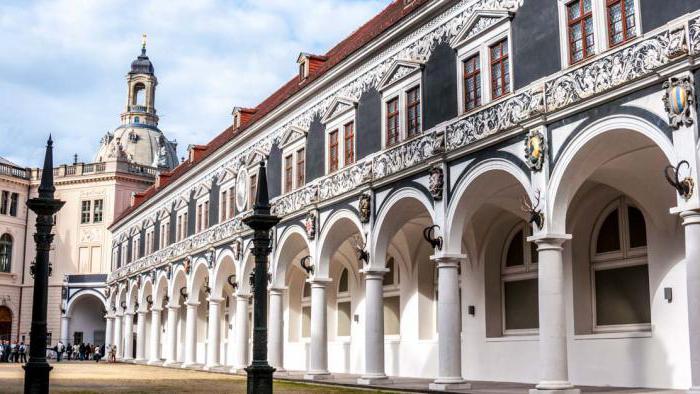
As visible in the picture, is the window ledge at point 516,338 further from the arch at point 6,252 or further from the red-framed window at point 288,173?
the arch at point 6,252

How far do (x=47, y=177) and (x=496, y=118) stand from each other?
9.15m

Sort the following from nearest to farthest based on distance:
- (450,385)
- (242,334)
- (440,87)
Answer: (450,385)
(440,87)
(242,334)

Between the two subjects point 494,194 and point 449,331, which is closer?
point 449,331

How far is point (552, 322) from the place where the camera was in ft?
54.9

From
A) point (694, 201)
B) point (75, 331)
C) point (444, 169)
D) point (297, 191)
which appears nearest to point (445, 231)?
point (444, 169)

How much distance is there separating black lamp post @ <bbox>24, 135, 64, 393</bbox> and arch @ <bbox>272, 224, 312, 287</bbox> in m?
14.9

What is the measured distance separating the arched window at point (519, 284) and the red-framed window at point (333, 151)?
602cm

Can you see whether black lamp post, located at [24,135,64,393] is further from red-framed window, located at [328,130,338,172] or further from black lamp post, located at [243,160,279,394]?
red-framed window, located at [328,130,338,172]

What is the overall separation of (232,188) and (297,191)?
287 inches

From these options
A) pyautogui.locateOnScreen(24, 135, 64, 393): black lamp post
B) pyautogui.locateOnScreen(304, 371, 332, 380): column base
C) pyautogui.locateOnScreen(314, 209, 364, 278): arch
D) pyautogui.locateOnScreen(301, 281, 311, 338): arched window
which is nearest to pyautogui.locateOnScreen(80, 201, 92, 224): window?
pyautogui.locateOnScreen(301, 281, 311, 338): arched window

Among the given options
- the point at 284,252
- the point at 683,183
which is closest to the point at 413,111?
the point at 284,252

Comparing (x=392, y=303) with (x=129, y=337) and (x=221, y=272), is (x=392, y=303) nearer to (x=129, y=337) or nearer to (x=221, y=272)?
(x=221, y=272)

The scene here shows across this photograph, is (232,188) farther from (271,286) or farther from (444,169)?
(444,169)

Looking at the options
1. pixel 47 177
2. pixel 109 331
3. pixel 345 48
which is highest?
pixel 345 48
